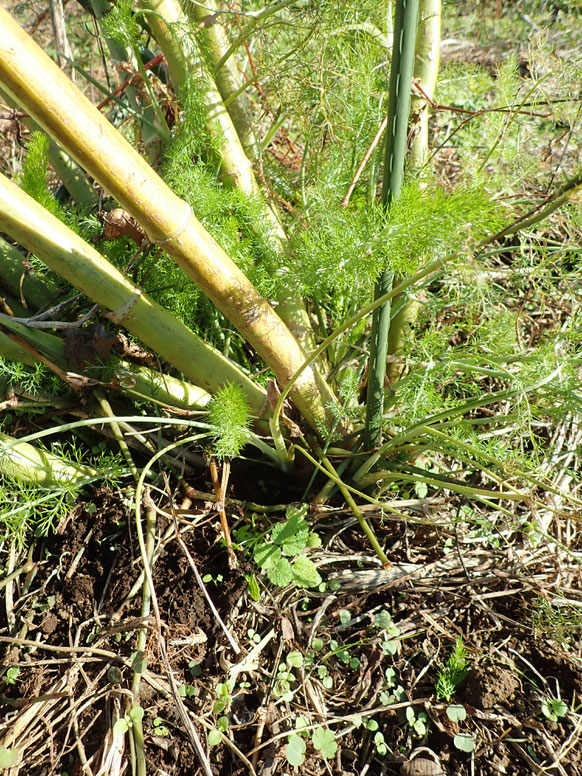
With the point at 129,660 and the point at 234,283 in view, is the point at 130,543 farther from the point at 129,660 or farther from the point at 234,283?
the point at 234,283

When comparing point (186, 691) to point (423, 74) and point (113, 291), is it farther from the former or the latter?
point (423, 74)

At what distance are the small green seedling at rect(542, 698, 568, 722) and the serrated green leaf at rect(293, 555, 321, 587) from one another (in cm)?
46

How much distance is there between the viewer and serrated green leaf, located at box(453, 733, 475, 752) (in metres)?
0.94

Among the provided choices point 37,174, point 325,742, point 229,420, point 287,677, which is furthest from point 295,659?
point 37,174

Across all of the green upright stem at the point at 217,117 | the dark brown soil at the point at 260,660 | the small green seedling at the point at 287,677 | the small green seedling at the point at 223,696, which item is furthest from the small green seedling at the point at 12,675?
the green upright stem at the point at 217,117

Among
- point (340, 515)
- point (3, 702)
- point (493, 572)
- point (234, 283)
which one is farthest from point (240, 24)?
point (3, 702)

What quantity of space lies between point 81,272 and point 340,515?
0.70 meters

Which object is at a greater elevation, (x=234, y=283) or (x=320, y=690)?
(x=234, y=283)

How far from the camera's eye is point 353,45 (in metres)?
1.16

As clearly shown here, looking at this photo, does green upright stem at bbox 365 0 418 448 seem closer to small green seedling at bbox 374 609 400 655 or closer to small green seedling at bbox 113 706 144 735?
small green seedling at bbox 374 609 400 655

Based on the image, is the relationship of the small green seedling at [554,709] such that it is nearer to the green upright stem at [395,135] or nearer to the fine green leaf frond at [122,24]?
the green upright stem at [395,135]

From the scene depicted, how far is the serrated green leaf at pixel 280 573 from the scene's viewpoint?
1.01m

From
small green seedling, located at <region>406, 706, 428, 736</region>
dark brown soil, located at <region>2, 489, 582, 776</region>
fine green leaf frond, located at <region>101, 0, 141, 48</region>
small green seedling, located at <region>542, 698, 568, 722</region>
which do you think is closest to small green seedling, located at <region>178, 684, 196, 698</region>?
dark brown soil, located at <region>2, 489, 582, 776</region>

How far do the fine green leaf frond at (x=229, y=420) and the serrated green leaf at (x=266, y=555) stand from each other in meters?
0.21
